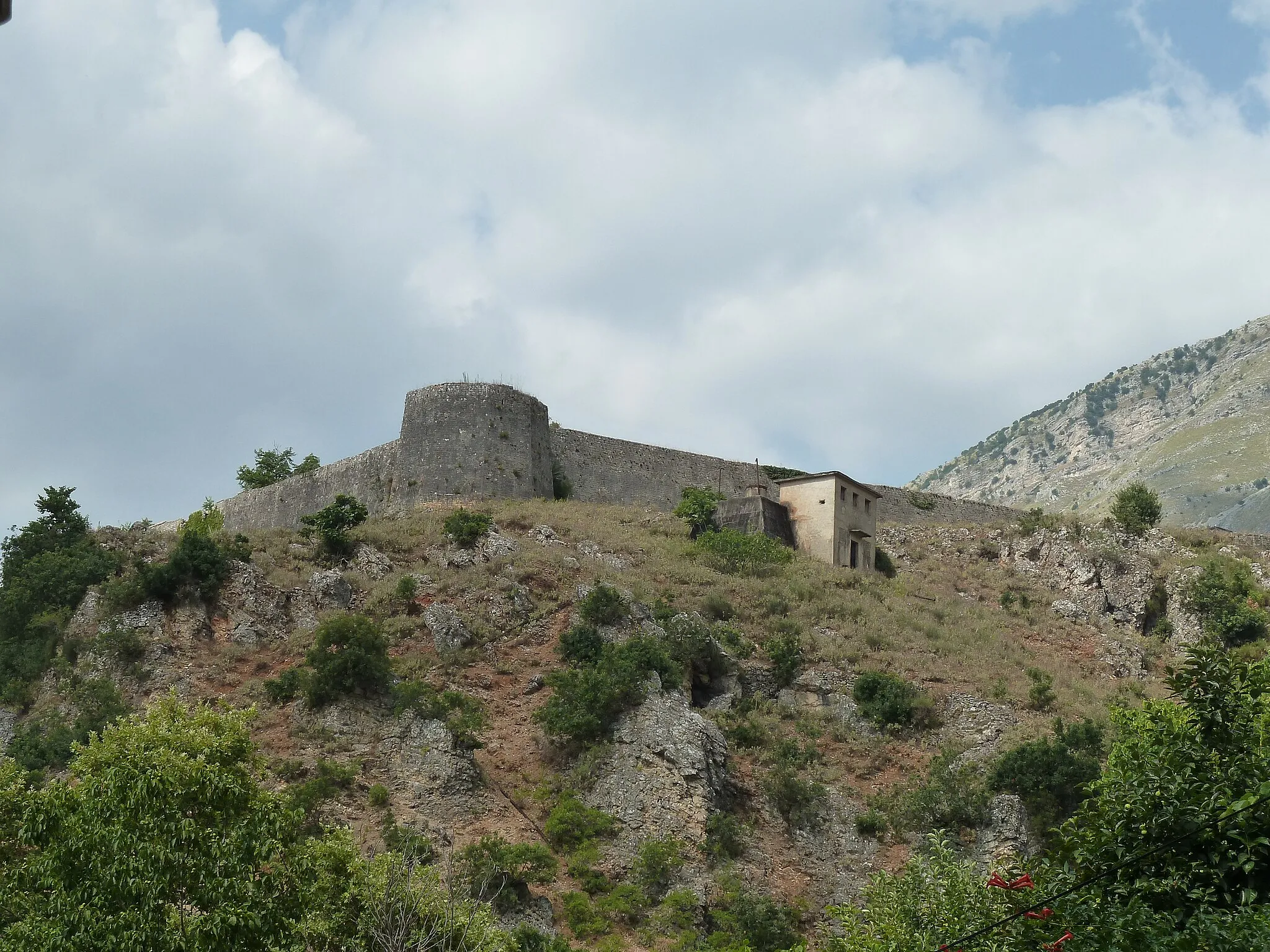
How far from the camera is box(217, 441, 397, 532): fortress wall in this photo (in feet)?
147

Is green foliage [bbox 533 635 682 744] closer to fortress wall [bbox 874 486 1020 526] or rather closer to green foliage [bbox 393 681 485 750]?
green foliage [bbox 393 681 485 750]

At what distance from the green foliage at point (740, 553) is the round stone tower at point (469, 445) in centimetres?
675

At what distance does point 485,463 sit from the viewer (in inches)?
1708

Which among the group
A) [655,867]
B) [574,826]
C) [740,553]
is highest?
[740,553]

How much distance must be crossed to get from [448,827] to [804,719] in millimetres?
8903

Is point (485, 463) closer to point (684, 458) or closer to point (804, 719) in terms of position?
point (684, 458)

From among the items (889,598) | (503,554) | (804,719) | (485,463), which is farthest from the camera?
(485,463)

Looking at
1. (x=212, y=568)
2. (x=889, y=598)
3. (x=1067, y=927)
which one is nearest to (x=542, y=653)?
(x=212, y=568)

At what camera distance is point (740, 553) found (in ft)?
129

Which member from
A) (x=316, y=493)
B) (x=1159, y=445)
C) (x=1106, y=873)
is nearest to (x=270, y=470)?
(x=316, y=493)

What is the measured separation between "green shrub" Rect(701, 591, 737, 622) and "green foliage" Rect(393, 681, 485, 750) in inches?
291

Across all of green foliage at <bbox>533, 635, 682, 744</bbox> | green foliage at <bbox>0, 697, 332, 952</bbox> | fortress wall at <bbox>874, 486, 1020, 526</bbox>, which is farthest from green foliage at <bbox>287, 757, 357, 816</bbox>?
fortress wall at <bbox>874, 486, 1020, 526</bbox>

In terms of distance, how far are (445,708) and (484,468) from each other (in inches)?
613

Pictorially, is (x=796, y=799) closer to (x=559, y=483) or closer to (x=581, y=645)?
(x=581, y=645)
